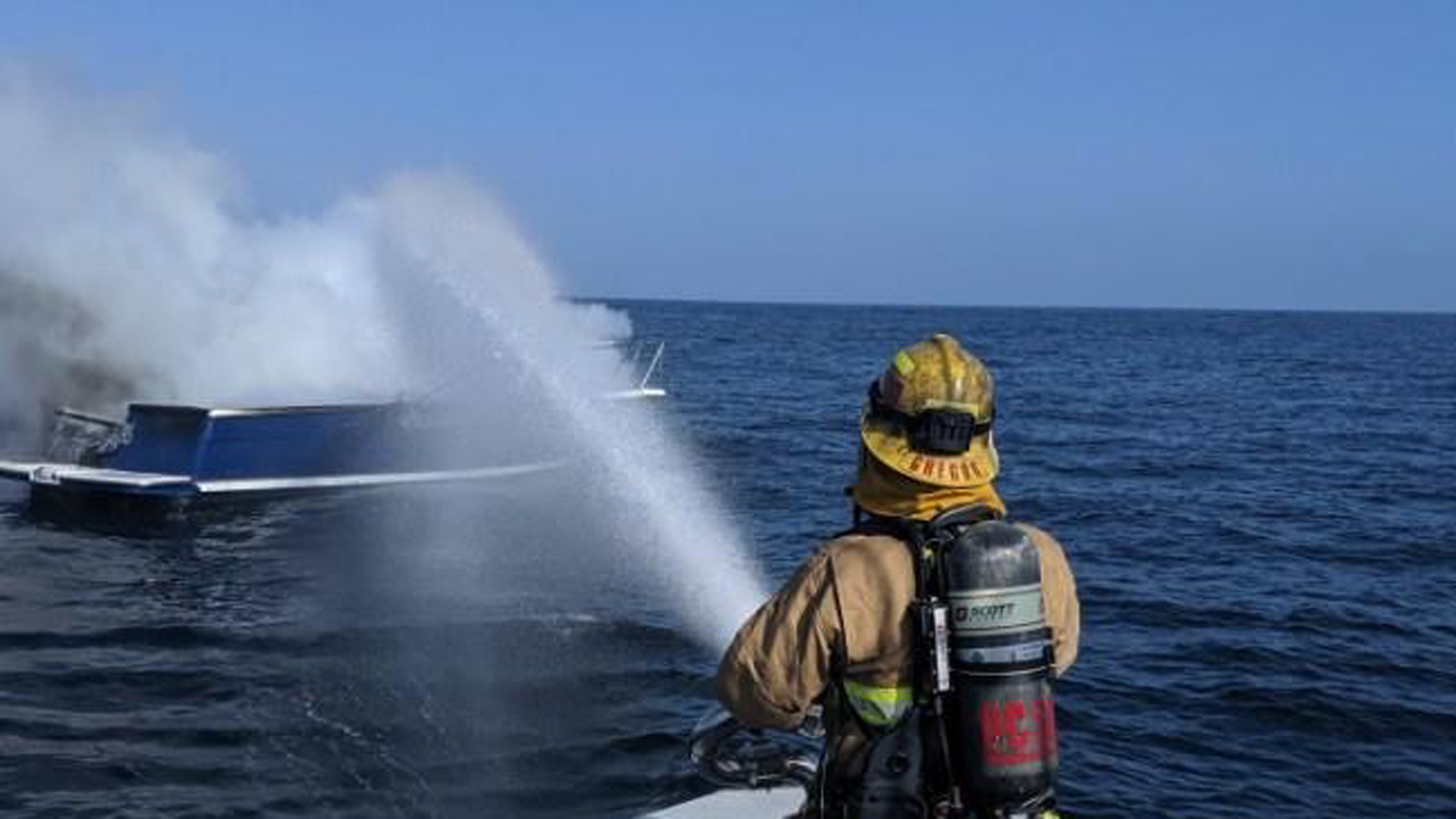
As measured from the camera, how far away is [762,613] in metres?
3.55

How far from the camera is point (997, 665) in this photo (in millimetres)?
3422

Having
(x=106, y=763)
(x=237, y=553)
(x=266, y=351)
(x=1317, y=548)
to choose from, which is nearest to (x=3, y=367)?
(x=266, y=351)

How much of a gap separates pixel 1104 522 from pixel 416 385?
34.6 ft

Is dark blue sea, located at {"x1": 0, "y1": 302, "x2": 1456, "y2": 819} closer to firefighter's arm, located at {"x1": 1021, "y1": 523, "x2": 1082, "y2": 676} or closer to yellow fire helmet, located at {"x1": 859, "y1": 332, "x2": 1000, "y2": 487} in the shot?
firefighter's arm, located at {"x1": 1021, "y1": 523, "x2": 1082, "y2": 676}

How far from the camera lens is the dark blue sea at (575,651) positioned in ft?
31.6

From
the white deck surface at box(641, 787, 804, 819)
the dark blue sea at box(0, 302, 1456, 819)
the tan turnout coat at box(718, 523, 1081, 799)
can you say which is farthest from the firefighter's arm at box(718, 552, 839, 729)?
the dark blue sea at box(0, 302, 1456, 819)

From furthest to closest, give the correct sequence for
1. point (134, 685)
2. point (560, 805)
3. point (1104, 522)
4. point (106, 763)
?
point (1104, 522)
point (134, 685)
point (106, 763)
point (560, 805)

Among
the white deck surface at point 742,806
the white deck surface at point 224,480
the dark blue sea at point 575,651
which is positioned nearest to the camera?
the white deck surface at point 742,806

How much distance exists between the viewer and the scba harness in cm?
342

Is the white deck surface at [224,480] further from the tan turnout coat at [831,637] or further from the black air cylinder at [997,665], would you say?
the black air cylinder at [997,665]

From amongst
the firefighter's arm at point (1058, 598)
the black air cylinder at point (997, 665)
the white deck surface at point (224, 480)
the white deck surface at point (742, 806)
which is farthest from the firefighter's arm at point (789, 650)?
the white deck surface at point (224, 480)

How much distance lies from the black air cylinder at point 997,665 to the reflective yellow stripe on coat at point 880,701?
5.0 inches

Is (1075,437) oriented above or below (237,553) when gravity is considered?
above

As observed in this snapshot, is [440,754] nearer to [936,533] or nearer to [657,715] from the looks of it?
[657,715]
